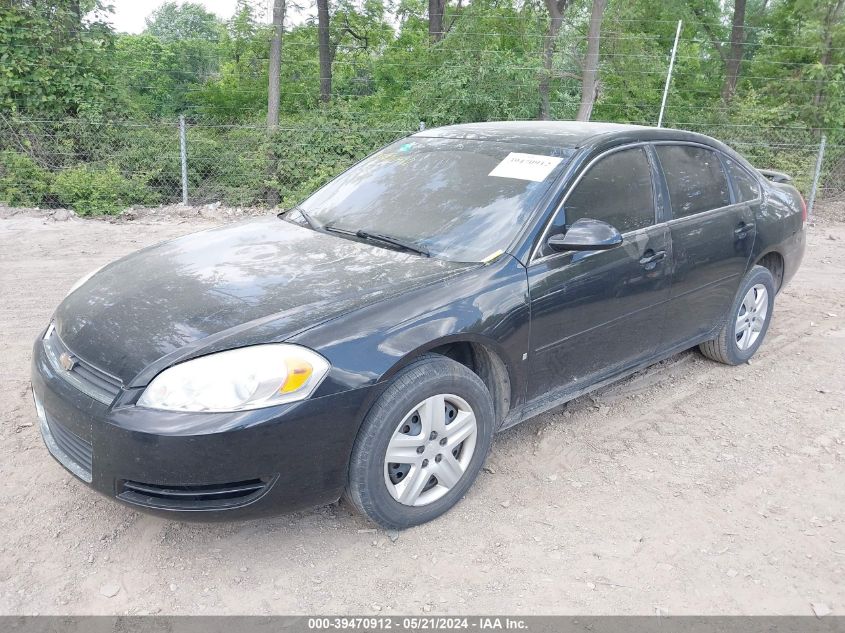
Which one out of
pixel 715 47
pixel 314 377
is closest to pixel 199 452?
pixel 314 377

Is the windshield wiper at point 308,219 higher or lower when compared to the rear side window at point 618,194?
lower

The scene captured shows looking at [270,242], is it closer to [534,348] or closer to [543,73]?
[534,348]

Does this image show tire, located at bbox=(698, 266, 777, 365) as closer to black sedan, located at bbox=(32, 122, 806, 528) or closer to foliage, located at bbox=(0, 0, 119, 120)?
black sedan, located at bbox=(32, 122, 806, 528)

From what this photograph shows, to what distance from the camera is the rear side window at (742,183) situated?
15.2 ft

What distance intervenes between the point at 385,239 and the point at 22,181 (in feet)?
29.3

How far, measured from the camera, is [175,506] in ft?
8.61

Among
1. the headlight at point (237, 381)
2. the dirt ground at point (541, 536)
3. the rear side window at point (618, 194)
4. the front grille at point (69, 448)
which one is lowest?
the dirt ground at point (541, 536)

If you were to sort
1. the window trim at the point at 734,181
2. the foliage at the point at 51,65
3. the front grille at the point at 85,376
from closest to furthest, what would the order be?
the front grille at the point at 85,376 → the window trim at the point at 734,181 → the foliage at the point at 51,65

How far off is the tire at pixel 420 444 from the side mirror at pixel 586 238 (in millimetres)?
775

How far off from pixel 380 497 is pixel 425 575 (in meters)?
0.35

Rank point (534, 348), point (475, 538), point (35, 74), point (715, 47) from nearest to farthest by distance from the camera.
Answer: point (475, 538), point (534, 348), point (35, 74), point (715, 47)

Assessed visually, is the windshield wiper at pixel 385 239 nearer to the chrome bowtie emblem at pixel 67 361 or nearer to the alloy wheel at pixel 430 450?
the alloy wheel at pixel 430 450

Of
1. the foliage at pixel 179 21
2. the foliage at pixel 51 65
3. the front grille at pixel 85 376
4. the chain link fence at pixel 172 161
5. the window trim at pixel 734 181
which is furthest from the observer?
the foliage at pixel 179 21

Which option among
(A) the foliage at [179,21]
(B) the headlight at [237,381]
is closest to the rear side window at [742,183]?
(B) the headlight at [237,381]
